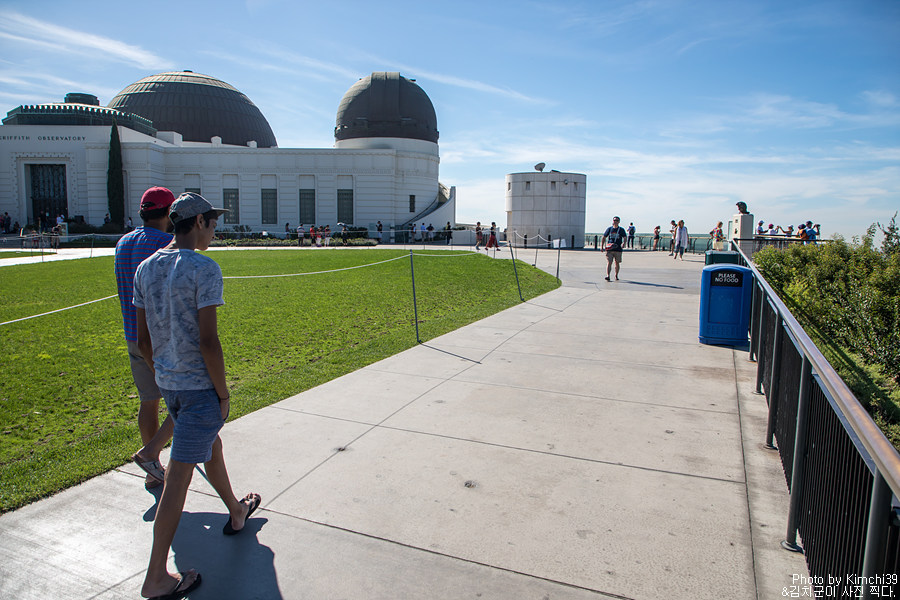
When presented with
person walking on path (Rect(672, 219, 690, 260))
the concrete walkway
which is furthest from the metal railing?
person walking on path (Rect(672, 219, 690, 260))

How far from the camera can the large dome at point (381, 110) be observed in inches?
2031

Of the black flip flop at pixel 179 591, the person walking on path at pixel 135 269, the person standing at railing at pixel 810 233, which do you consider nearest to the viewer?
the black flip flop at pixel 179 591

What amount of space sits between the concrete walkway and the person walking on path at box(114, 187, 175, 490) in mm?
229

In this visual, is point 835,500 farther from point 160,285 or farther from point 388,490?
point 160,285

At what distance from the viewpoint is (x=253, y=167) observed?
4947 cm

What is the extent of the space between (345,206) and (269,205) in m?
6.61

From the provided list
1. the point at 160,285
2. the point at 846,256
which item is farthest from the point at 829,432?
the point at 846,256

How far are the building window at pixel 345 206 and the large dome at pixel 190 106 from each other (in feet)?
54.1

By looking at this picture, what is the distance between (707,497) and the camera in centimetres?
382

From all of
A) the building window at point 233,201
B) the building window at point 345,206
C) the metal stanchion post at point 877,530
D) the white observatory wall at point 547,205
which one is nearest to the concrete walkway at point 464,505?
the metal stanchion post at point 877,530

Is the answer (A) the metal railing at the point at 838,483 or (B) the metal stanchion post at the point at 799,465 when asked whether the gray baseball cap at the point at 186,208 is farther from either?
(B) the metal stanchion post at the point at 799,465

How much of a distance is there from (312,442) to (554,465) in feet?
6.46

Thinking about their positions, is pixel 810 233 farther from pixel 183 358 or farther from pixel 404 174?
pixel 404 174

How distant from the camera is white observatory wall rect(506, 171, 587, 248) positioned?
4175 cm
